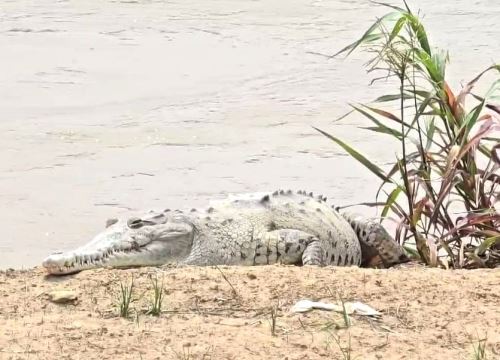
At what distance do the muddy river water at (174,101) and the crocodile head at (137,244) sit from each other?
1096 mm

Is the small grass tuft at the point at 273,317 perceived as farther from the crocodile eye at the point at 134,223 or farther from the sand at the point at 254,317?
the crocodile eye at the point at 134,223

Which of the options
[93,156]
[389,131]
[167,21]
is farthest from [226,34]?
[389,131]

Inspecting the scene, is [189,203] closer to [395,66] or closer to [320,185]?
[320,185]

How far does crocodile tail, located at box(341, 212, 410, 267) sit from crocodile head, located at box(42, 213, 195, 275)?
122 centimetres

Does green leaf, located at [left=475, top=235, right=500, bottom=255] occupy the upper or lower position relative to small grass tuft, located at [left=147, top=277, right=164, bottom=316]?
lower

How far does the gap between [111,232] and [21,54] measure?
6394mm

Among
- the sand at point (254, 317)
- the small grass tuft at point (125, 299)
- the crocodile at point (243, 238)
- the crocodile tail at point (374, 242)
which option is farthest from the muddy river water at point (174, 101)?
the small grass tuft at point (125, 299)

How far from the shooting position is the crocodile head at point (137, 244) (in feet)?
21.2

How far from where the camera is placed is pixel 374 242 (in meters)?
7.69

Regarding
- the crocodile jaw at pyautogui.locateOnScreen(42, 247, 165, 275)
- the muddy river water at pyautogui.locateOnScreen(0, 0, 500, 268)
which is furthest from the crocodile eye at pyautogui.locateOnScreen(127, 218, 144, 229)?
the muddy river water at pyautogui.locateOnScreen(0, 0, 500, 268)

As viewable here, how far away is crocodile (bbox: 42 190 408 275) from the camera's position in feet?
22.0

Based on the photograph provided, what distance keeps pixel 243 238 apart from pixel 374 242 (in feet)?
3.19

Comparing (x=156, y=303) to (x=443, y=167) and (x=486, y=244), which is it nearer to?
(x=486, y=244)

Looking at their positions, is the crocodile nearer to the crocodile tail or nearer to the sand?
the crocodile tail
